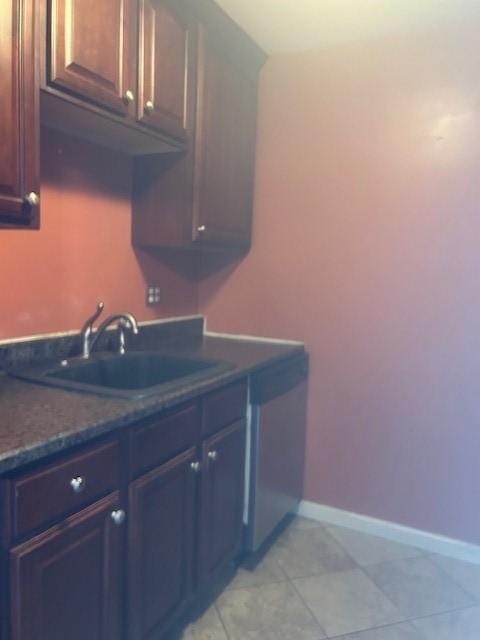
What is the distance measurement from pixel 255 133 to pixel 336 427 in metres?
1.55

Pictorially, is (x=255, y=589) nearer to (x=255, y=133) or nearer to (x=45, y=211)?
(x=45, y=211)

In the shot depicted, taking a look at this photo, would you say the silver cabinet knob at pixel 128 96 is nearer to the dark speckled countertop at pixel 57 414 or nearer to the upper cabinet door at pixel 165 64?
the upper cabinet door at pixel 165 64

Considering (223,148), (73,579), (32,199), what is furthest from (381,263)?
(73,579)

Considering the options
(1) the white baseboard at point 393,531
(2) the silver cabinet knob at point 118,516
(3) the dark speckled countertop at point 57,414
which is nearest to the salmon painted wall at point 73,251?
(3) the dark speckled countertop at point 57,414

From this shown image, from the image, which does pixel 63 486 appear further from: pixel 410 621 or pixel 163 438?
pixel 410 621

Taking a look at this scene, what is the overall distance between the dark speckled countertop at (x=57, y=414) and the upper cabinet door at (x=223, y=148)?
0.75 m

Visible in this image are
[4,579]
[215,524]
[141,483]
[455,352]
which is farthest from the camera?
[455,352]

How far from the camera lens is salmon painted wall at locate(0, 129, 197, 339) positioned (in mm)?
1731

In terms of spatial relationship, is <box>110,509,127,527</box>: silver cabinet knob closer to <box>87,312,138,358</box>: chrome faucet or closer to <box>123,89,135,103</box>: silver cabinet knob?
<box>87,312,138,358</box>: chrome faucet

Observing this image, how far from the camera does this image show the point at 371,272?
2352 millimetres

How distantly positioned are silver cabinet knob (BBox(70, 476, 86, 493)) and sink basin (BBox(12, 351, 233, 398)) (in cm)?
31

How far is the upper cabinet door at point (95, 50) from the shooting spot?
1.34m

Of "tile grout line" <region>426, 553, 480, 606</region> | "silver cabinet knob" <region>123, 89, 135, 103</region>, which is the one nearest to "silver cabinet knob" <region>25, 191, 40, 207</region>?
"silver cabinet knob" <region>123, 89, 135, 103</region>

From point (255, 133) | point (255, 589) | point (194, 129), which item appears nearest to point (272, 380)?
point (255, 589)
